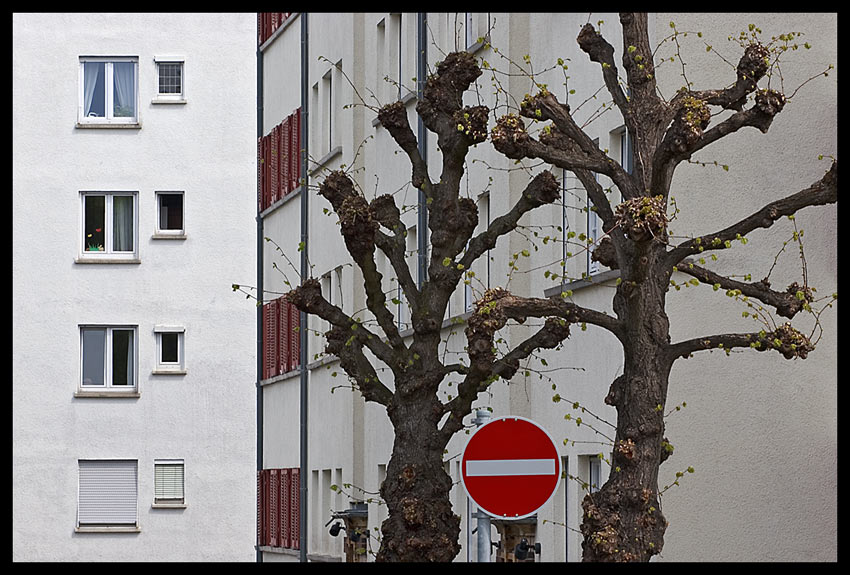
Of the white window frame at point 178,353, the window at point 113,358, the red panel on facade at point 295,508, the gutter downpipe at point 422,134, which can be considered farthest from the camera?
the window at point 113,358

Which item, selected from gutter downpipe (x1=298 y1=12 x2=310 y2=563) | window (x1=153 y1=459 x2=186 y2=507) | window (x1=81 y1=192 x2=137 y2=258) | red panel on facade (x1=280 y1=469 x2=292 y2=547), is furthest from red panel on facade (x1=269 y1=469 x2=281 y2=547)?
window (x1=81 y1=192 x2=137 y2=258)

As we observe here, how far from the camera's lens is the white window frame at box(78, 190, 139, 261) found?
38.8 metres

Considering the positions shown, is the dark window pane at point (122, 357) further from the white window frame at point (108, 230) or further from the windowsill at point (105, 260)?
the white window frame at point (108, 230)

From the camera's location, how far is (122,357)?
38594 millimetres

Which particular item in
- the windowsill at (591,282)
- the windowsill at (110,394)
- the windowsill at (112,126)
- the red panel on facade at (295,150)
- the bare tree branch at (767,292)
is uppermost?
the windowsill at (112,126)

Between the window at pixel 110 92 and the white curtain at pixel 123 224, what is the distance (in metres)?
1.81

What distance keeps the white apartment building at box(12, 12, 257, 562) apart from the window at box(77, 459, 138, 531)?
35 mm

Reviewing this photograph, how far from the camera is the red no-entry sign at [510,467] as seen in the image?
12109 millimetres

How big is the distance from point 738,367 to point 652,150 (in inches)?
178

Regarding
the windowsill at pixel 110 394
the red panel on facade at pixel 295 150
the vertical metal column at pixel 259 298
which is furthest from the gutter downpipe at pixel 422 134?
the windowsill at pixel 110 394

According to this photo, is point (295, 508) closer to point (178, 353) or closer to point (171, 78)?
point (178, 353)

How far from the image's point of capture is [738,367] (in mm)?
16094

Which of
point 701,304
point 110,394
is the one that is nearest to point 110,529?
point 110,394

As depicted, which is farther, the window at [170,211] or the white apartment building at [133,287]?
the window at [170,211]
